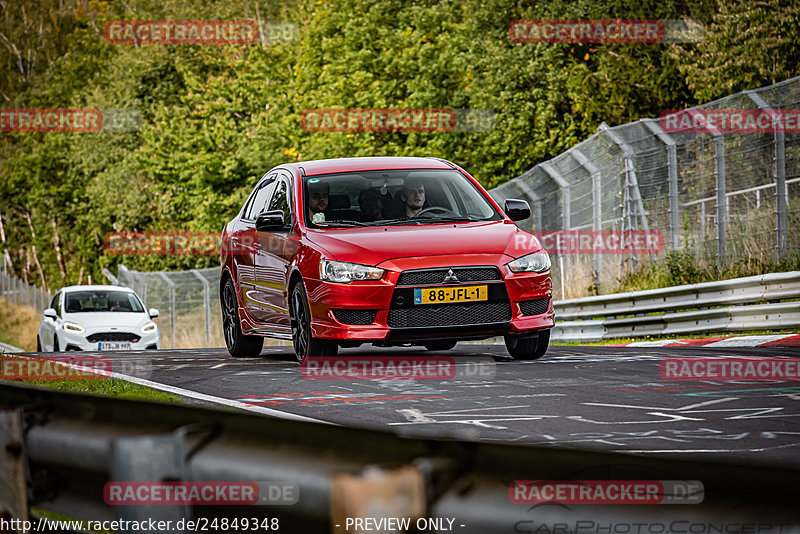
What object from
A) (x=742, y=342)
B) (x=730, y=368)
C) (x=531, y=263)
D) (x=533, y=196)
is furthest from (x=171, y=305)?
(x=730, y=368)

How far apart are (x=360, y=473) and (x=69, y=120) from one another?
68.8 meters

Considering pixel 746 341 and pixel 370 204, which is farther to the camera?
pixel 746 341

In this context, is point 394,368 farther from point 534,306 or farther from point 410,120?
point 410,120

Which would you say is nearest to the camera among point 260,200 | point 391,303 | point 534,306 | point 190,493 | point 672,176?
point 190,493

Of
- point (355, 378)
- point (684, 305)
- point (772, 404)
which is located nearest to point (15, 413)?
point (772, 404)

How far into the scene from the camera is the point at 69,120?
224 feet

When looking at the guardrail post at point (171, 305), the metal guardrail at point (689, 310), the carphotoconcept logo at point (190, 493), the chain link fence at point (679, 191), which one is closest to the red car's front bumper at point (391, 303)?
the metal guardrail at point (689, 310)

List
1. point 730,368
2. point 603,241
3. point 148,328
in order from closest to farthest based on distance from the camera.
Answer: point 730,368 → point 603,241 → point 148,328

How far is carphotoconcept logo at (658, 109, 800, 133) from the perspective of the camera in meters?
16.0

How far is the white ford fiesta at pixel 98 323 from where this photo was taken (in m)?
23.0

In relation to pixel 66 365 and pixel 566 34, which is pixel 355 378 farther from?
pixel 566 34

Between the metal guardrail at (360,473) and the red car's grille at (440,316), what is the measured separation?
665 cm

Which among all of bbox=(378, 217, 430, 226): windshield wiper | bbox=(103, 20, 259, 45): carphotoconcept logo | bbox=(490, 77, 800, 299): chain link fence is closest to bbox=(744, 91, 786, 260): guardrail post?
bbox=(490, 77, 800, 299): chain link fence

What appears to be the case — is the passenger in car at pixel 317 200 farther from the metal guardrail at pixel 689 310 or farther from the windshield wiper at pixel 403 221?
the metal guardrail at pixel 689 310
